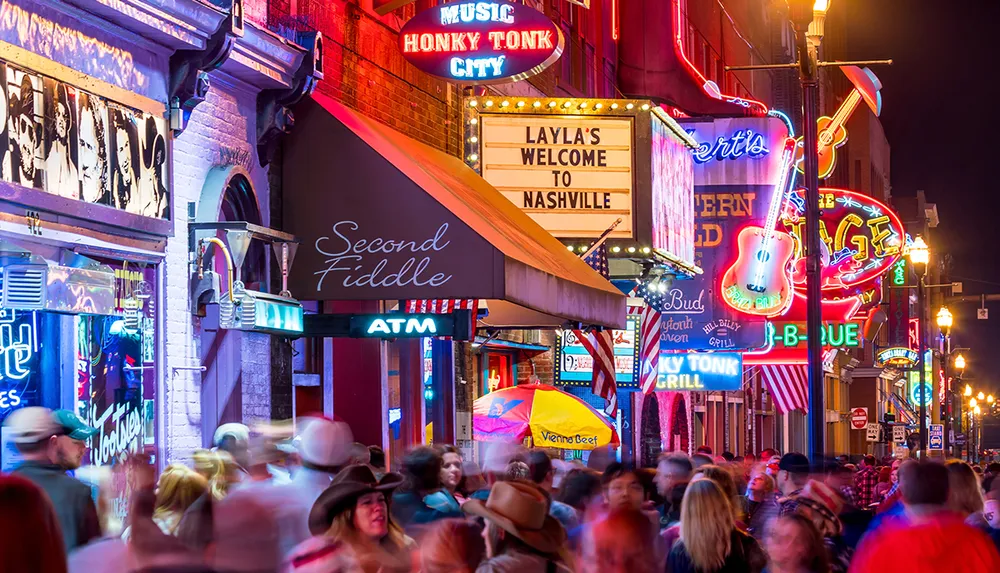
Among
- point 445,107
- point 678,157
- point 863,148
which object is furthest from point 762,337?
point 863,148

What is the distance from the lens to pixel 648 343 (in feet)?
91.3

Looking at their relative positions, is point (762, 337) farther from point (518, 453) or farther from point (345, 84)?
point (518, 453)

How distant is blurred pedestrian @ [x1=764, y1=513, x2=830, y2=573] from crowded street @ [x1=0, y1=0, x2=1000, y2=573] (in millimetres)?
17

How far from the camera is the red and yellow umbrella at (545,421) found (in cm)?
2233

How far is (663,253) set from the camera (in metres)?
24.4

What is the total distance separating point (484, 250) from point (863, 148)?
7828cm

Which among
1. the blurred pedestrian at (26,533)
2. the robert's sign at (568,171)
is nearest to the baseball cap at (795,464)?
the blurred pedestrian at (26,533)

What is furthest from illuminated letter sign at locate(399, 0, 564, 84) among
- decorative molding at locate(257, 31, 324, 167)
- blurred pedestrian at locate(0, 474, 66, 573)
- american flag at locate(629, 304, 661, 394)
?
blurred pedestrian at locate(0, 474, 66, 573)

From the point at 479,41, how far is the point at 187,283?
5.55 meters

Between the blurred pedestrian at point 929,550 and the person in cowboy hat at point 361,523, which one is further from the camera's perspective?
the person in cowboy hat at point 361,523

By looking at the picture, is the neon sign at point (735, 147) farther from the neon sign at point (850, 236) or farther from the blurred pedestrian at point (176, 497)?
the blurred pedestrian at point (176, 497)

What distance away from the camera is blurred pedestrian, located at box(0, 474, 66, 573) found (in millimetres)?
4895

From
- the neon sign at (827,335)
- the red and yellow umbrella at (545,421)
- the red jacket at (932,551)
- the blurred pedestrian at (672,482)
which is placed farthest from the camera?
the neon sign at (827,335)

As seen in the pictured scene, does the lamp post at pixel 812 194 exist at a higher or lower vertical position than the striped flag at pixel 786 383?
higher
